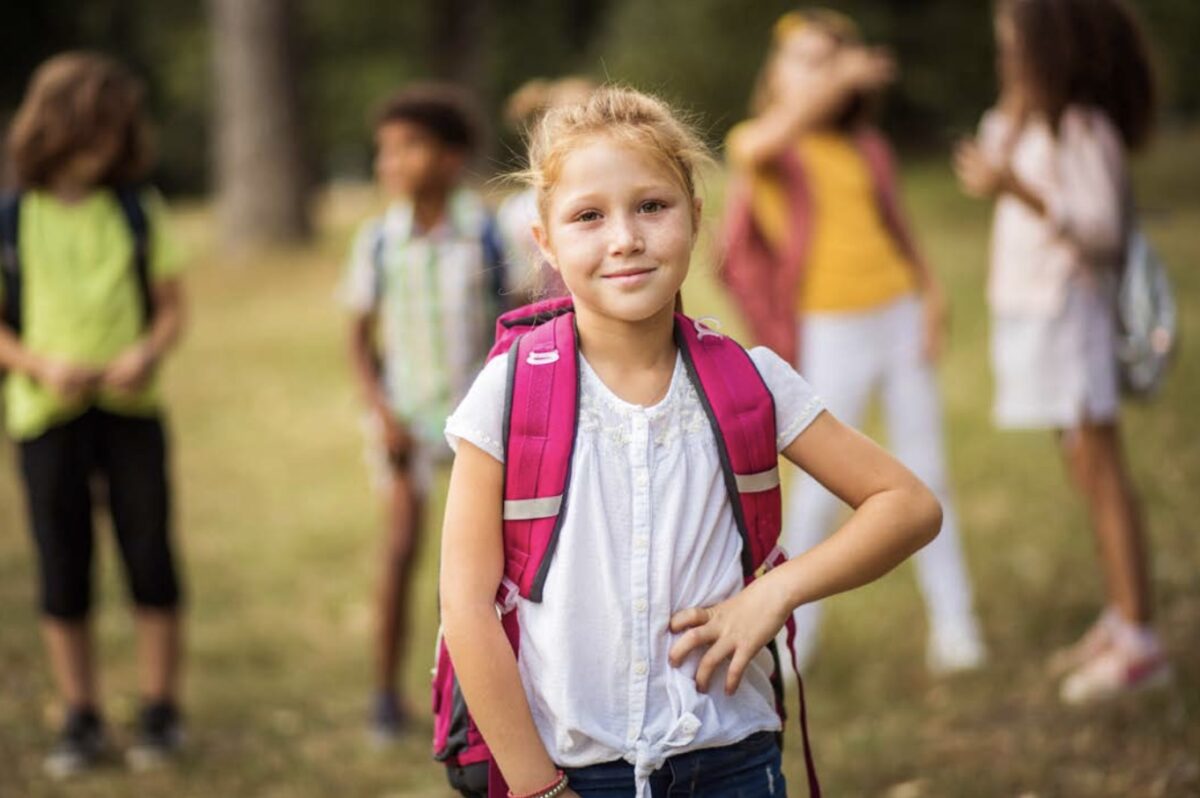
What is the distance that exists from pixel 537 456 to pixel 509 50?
102 feet

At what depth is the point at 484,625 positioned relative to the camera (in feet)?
6.66

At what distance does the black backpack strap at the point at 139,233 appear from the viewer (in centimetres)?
434

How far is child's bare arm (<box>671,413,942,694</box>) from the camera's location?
207 cm

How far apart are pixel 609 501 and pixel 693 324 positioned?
1.14 feet

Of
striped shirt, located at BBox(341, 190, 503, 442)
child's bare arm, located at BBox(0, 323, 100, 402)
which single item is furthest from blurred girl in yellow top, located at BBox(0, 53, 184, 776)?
striped shirt, located at BBox(341, 190, 503, 442)

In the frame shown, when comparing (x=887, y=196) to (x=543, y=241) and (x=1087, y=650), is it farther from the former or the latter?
(x=543, y=241)

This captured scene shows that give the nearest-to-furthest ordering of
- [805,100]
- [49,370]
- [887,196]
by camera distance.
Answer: [49,370] → [805,100] → [887,196]

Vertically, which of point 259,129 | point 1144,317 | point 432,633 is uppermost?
→ point 259,129

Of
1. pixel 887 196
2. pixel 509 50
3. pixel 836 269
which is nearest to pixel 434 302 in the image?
pixel 836 269

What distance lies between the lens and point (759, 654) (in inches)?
88.1

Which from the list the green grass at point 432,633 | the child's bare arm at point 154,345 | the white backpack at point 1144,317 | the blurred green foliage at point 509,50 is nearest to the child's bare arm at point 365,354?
the child's bare arm at point 154,345

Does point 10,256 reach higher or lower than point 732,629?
higher

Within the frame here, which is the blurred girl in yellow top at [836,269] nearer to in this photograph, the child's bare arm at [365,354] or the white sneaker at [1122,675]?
the white sneaker at [1122,675]

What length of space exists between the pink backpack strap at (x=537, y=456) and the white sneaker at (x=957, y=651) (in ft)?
10.1
